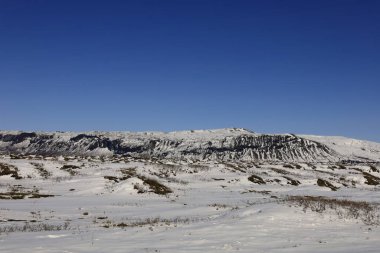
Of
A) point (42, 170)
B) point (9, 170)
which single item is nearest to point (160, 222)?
point (9, 170)

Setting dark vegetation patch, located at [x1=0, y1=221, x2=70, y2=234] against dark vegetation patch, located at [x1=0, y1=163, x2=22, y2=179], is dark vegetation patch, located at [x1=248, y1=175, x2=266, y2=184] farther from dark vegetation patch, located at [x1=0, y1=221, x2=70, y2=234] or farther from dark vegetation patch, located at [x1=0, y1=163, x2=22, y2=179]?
dark vegetation patch, located at [x1=0, y1=221, x2=70, y2=234]

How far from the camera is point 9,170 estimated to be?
226 feet

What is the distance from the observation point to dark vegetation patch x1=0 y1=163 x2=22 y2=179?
65.5 meters

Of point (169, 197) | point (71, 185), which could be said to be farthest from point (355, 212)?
point (71, 185)

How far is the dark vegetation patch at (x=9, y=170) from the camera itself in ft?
215

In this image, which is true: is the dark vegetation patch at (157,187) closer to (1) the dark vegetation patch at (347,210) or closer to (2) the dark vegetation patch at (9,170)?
(2) the dark vegetation patch at (9,170)

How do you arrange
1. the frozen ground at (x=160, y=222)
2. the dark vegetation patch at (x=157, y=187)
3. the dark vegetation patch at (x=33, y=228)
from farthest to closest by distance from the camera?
the dark vegetation patch at (x=157, y=187)
the dark vegetation patch at (x=33, y=228)
the frozen ground at (x=160, y=222)

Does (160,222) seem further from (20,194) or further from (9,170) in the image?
(9,170)

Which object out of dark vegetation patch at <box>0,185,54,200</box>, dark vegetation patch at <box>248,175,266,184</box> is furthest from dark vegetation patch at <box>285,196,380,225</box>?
dark vegetation patch at <box>248,175,266,184</box>

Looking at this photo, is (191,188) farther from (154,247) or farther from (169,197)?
(154,247)

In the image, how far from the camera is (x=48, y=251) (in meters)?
16.4

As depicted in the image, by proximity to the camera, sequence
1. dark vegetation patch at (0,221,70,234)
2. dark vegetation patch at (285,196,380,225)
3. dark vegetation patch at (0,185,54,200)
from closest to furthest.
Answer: dark vegetation patch at (0,221,70,234)
dark vegetation patch at (285,196,380,225)
dark vegetation patch at (0,185,54,200)

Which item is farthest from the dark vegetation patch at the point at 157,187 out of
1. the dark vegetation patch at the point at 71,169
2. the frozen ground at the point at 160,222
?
the dark vegetation patch at the point at 71,169

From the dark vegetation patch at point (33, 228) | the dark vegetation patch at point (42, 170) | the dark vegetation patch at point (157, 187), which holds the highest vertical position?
the dark vegetation patch at point (42, 170)
